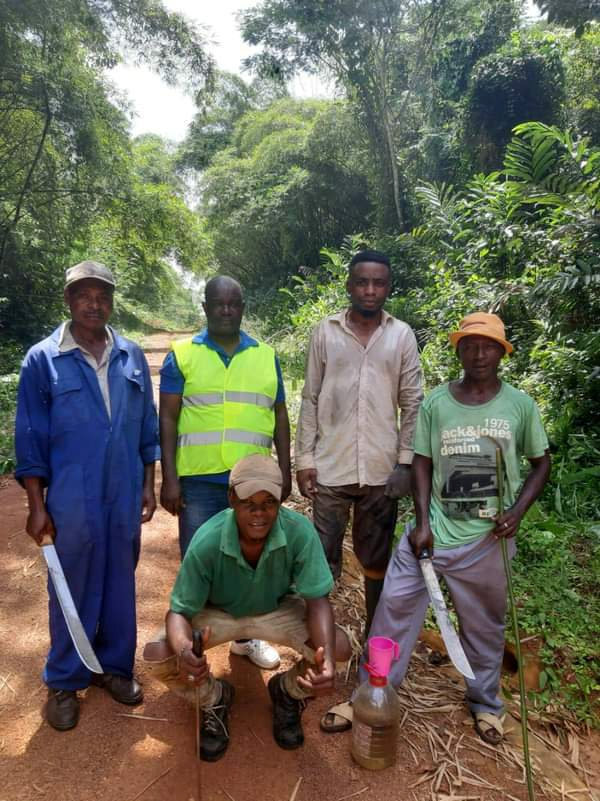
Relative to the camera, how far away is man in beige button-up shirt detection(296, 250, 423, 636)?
2.64m

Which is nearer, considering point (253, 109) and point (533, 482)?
point (533, 482)

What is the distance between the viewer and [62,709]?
238cm

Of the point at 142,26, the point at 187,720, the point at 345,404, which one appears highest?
the point at 142,26

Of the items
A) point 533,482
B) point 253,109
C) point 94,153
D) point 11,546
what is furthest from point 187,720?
point 253,109

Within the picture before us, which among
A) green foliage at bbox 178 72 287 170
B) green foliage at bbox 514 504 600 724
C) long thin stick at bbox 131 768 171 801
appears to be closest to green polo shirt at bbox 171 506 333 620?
long thin stick at bbox 131 768 171 801

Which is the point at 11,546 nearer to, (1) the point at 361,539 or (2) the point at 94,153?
(1) the point at 361,539

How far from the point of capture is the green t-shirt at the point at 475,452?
7.43ft

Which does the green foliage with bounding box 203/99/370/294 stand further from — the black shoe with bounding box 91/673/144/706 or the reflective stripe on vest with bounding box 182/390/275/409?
the black shoe with bounding box 91/673/144/706

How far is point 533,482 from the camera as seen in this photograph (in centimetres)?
229

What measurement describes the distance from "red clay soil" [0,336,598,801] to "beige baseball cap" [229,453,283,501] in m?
0.97

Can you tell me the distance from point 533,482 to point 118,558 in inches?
74.5

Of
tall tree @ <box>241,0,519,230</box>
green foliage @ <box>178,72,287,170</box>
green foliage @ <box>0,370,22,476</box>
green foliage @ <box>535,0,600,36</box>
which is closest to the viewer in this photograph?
green foliage @ <box>0,370,22,476</box>

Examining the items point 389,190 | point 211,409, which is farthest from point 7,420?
point 389,190

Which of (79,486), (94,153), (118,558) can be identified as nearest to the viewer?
(79,486)
